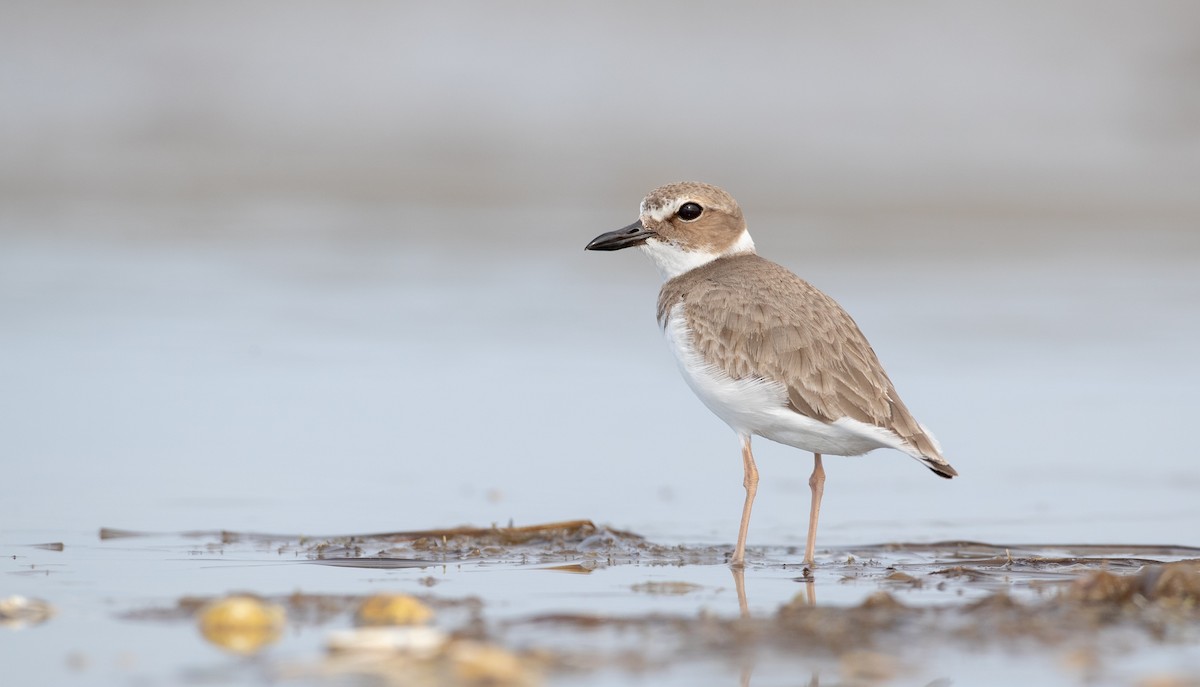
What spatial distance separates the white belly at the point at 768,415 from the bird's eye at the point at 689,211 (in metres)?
0.93

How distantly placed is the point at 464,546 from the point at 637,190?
495 inches

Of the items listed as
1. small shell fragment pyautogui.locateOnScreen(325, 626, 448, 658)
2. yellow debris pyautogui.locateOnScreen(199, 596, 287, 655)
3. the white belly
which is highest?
the white belly

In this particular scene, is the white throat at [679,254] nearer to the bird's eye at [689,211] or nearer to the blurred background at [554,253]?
the bird's eye at [689,211]

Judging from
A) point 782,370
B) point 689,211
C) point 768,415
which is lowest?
point 768,415

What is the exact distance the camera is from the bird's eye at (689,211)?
26.2ft

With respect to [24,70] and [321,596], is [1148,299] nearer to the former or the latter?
[321,596]

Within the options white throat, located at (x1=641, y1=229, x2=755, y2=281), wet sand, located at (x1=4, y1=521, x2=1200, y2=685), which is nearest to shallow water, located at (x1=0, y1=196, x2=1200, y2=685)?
wet sand, located at (x1=4, y1=521, x2=1200, y2=685)

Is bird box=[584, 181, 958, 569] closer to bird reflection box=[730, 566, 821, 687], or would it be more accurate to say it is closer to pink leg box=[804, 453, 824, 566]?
pink leg box=[804, 453, 824, 566]

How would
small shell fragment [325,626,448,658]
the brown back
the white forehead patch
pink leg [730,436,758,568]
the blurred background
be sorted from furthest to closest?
the blurred background < the white forehead patch < the brown back < pink leg [730,436,758,568] < small shell fragment [325,626,448,658]

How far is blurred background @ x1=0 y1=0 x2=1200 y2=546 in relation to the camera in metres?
8.13

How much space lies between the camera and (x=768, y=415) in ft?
22.5

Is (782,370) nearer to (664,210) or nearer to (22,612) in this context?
(664,210)

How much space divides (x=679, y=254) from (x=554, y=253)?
7.52 m

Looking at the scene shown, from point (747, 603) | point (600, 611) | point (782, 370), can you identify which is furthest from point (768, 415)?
point (600, 611)
